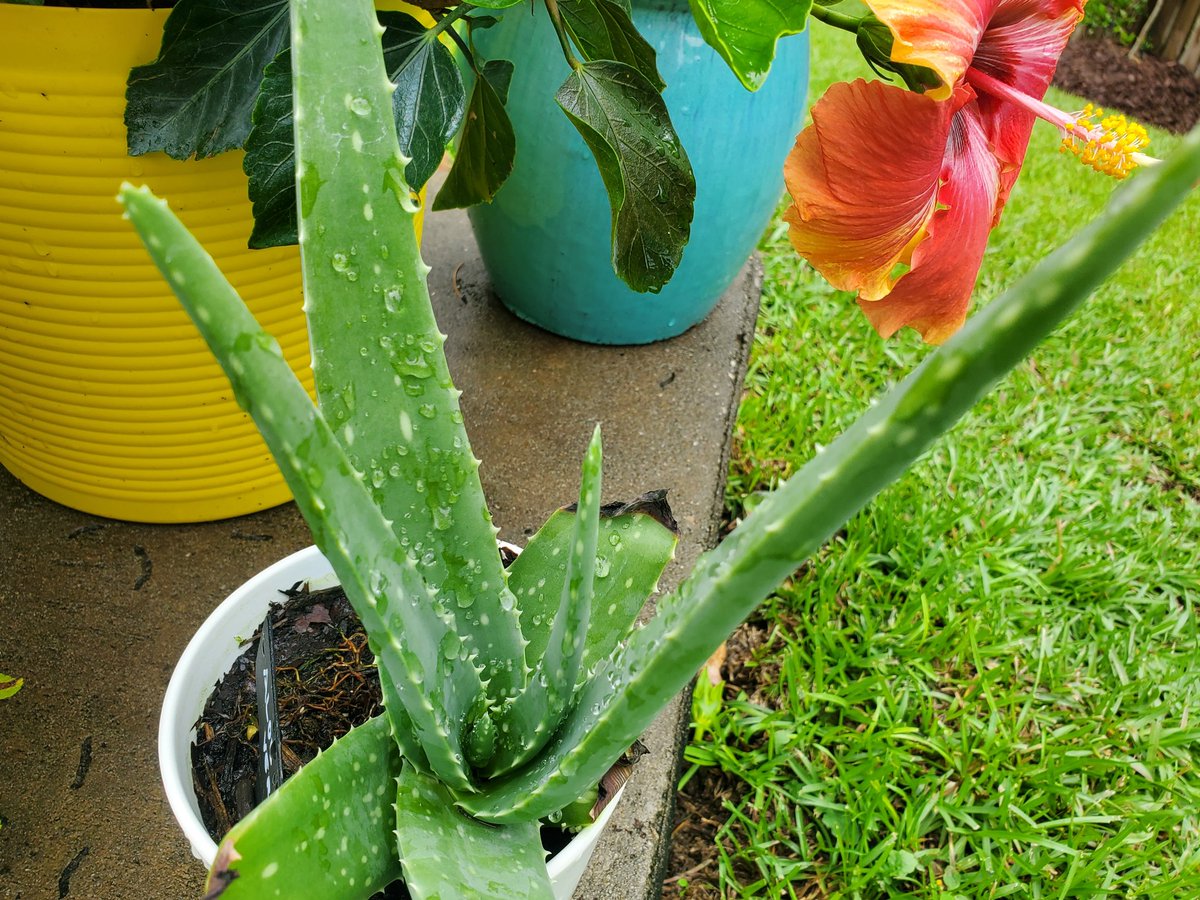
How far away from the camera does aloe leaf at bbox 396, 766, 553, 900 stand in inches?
15.9

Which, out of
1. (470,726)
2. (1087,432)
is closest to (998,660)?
(1087,432)

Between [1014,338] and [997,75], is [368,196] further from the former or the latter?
[997,75]

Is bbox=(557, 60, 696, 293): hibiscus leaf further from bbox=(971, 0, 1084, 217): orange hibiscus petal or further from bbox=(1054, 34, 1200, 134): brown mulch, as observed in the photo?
bbox=(1054, 34, 1200, 134): brown mulch

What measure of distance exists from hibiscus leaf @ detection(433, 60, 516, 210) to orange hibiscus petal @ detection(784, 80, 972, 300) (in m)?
0.30

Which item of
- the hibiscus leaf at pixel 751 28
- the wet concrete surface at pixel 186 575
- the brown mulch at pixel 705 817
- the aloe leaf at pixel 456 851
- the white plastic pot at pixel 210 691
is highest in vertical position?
the hibiscus leaf at pixel 751 28

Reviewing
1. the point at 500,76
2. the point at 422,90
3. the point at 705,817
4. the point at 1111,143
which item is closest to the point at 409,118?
the point at 422,90

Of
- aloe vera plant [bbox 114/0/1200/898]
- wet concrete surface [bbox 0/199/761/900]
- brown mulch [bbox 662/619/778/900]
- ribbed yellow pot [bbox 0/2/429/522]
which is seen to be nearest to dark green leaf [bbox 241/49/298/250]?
ribbed yellow pot [bbox 0/2/429/522]

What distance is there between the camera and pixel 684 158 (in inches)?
27.3

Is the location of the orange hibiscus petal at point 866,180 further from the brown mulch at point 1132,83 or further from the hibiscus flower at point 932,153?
the brown mulch at point 1132,83

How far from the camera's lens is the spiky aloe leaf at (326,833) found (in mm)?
356

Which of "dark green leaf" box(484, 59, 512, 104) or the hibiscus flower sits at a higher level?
the hibiscus flower

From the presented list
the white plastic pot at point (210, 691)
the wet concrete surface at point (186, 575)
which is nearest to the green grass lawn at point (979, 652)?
the wet concrete surface at point (186, 575)

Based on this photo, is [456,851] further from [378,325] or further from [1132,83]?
[1132,83]

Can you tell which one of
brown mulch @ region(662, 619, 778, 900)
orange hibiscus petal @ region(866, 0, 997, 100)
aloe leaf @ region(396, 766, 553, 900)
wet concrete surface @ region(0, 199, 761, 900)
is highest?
orange hibiscus petal @ region(866, 0, 997, 100)
